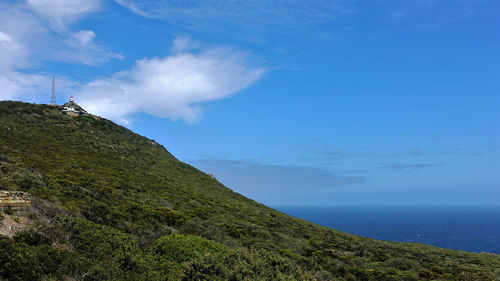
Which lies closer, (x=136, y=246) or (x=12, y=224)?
(x=12, y=224)

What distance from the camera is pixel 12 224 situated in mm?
9367

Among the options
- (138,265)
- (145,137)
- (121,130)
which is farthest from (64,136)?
(138,265)

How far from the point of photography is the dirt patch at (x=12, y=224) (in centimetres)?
867

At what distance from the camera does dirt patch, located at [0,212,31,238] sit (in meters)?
8.67

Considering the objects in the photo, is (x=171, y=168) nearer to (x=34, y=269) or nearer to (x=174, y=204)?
(x=174, y=204)

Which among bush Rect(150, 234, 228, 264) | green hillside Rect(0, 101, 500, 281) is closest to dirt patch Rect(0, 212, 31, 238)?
green hillside Rect(0, 101, 500, 281)

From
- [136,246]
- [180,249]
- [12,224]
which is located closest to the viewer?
[12,224]

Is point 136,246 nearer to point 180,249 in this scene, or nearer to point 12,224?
point 180,249

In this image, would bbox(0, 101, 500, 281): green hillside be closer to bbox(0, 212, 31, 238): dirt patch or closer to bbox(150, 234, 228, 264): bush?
bbox(150, 234, 228, 264): bush

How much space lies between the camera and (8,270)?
20.8 ft

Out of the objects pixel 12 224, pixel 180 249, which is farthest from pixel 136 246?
pixel 12 224

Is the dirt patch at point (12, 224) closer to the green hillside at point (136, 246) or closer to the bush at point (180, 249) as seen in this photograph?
the green hillside at point (136, 246)

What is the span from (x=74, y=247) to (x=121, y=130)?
67936 millimetres

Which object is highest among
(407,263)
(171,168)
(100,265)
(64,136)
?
(64,136)
